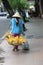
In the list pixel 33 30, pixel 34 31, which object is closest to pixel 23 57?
pixel 34 31

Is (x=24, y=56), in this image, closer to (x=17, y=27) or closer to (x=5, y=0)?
(x=17, y=27)

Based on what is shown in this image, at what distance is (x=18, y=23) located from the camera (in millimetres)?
11820

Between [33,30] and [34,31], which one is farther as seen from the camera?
[33,30]

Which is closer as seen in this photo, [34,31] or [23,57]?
[23,57]

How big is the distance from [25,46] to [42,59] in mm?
2155

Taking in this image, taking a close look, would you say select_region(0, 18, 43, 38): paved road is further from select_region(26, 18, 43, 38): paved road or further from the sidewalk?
the sidewalk

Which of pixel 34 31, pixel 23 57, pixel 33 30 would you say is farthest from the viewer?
pixel 33 30

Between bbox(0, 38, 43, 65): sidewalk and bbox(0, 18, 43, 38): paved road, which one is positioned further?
bbox(0, 18, 43, 38): paved road

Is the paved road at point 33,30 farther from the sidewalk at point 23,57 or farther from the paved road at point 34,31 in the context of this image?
the sidewalk at point 23,57

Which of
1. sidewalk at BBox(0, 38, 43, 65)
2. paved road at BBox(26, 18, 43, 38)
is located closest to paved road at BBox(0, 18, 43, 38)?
paved road at BBox(26, 18, 43, 38)

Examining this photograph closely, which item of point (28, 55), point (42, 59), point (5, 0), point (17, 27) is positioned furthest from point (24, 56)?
point (5, 0)

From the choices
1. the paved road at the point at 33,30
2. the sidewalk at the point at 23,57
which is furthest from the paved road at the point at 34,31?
the sidewalk at the point at 23,57

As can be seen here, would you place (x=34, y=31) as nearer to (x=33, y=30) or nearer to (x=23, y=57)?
(x=33, y=30)

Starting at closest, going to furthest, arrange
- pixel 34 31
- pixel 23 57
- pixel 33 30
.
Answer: pixel 23 57, pixel 34 31, pixel 33 30
